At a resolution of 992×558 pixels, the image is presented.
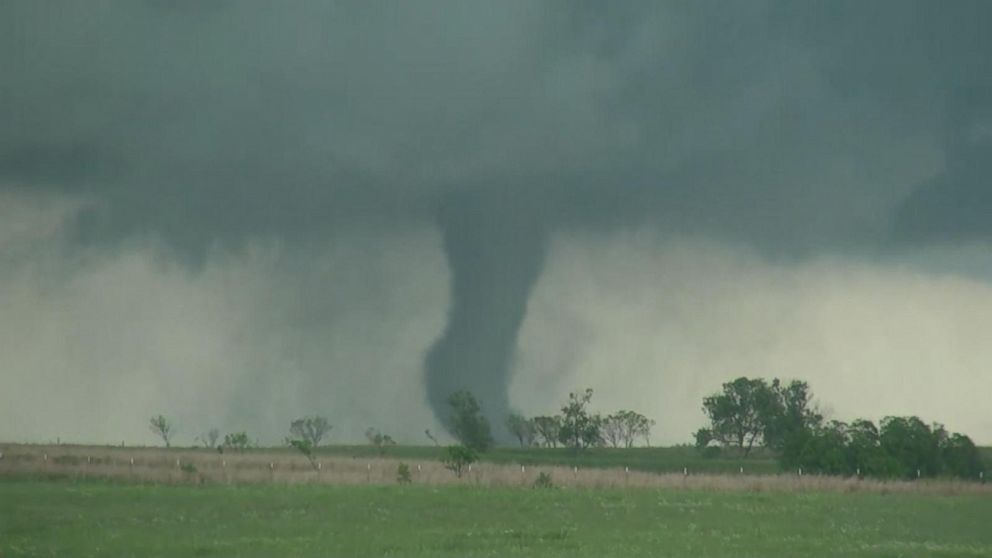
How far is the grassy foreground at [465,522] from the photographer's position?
33.3 metres

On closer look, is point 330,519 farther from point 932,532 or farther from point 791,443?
point 791,443

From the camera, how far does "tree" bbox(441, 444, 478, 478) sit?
72.6 m

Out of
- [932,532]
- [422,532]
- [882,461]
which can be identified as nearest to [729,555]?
[422,532]

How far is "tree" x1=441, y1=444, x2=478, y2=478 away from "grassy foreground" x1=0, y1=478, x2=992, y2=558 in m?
13.6

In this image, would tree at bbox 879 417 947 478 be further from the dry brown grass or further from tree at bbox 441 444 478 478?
tree at bbox 441 444 478 478

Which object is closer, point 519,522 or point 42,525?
point 42,525

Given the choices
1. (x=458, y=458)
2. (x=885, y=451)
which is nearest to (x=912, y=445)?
(x=885, y=451)

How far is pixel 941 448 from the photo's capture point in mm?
103688

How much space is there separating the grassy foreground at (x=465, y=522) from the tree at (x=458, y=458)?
13646 mm

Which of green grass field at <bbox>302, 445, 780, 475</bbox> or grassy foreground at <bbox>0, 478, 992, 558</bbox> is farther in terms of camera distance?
green grass field at <bbox>302, 445, 780, 475</bbox>

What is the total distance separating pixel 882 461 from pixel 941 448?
860 centimetres

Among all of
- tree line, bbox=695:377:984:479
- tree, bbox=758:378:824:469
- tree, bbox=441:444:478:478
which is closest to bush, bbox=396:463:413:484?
tree, bbox=441:444:478:478

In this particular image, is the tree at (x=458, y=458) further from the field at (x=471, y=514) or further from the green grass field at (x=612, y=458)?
the green grass field at (x=612, y=458)

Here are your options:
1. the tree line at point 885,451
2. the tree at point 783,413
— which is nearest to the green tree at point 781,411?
the tree at point 783,413
